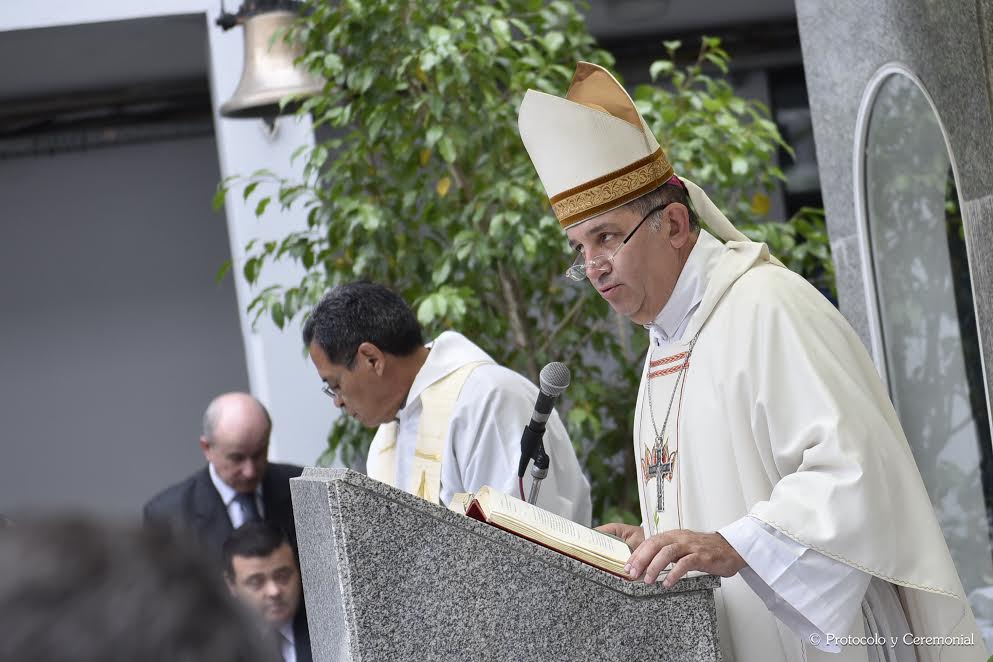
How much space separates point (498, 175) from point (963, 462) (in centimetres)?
193

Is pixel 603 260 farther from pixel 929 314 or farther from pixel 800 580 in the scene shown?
pixel 929 314

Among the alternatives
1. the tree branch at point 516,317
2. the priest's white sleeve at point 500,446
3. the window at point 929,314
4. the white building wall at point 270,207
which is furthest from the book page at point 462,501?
the white building wall at point 270,207

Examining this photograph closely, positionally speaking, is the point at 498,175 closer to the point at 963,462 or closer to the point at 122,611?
the point at 963,462

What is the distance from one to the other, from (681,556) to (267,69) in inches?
142

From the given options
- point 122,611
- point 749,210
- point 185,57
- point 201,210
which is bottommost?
point 122,611

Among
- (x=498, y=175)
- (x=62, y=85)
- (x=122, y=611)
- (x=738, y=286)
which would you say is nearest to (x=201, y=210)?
(x=62, y=85)

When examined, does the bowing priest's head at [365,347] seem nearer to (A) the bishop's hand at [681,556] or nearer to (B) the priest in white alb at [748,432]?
(B) the priest in white alb at [748,432]

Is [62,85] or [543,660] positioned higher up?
[62,85]

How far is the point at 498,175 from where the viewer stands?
4.85 metres

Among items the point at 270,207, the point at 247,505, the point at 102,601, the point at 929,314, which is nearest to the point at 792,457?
the point at 102,601

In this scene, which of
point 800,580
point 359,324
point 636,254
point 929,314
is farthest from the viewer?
point 929,314

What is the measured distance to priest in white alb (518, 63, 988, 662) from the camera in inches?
79.0

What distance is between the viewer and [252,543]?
3.88 meters

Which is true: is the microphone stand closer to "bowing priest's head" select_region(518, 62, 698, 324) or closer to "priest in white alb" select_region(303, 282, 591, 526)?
"bowing priest's head" select_region(518, 62, 698, 324)
